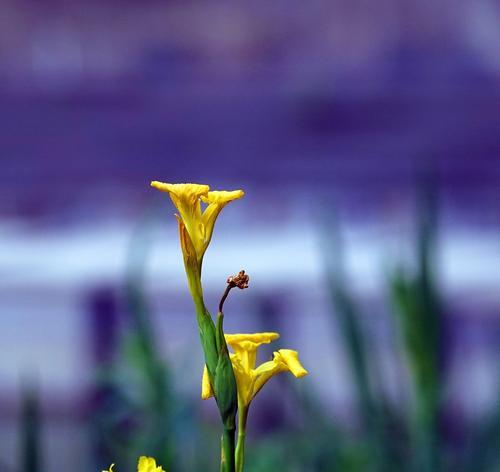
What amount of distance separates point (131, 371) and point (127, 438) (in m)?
0.14

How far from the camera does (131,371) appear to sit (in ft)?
4.28

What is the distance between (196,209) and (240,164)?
180 cm

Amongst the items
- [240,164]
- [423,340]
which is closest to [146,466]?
[423,340]

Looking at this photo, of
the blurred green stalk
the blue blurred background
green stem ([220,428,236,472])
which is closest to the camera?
green stem ([220,428,236,472])

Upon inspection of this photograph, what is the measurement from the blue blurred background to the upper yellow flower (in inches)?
54.4

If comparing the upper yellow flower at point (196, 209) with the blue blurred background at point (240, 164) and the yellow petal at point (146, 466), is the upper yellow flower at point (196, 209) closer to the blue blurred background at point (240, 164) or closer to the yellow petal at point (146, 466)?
the yellow petal at point (146, 466)

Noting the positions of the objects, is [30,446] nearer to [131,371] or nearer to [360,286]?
[131,371]

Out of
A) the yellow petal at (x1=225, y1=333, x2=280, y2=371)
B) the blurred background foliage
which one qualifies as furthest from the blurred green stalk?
the yellow petal at (x1=225, y1=333, x2=280, y2=371)

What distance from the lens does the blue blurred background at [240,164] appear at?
2.10 metres

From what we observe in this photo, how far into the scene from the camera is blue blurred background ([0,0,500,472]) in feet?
6.89

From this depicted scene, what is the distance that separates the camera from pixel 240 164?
223 cm

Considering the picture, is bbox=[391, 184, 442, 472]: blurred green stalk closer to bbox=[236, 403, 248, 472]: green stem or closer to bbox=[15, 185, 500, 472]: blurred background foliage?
bbox=[15, 185, 500, 472]: blurred background foliage

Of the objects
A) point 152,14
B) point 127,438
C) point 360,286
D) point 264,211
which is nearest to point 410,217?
point 264,211

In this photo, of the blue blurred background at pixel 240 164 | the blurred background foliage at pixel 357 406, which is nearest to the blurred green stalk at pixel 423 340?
the blurred background foliage at pixel 357 406
